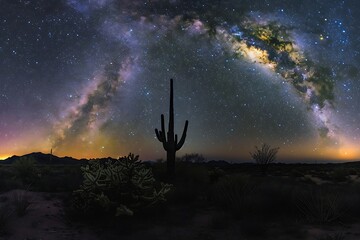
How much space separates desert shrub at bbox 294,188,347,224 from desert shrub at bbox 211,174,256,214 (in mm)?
1602

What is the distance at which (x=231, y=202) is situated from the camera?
11.4m

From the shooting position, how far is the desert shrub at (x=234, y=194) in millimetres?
10834

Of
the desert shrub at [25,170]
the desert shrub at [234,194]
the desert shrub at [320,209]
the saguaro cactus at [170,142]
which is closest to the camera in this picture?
A: the desert shrub at [320,209]

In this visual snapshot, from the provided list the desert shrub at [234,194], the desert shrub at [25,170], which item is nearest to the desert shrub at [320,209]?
the desert shrub at [234,194]

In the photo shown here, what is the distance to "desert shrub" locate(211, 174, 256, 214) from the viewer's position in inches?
427

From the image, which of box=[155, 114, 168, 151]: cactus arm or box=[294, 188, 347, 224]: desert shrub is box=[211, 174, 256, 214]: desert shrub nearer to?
box=[294, 188, 347, 224]: desert shrub

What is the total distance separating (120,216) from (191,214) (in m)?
2.20

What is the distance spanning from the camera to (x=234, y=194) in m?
12.0

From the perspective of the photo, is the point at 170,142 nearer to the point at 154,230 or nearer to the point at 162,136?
the point at 162,136

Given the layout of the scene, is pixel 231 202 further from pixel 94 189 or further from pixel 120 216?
pixel 94 189

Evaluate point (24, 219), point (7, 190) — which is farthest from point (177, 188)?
point (7, 190)

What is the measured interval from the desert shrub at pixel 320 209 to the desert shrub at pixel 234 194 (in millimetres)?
1602

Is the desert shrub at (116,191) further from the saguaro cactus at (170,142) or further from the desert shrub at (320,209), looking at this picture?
the saguaro cactus at (170,142)

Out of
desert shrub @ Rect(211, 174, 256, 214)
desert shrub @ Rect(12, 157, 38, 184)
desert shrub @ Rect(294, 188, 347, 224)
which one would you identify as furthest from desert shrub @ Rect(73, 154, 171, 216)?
desert shrub @ Rect(12, 157, 38, 184)
